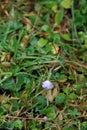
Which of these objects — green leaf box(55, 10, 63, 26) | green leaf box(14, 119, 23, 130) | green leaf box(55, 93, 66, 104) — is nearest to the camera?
green leaf box(14, 119, 23, 130)

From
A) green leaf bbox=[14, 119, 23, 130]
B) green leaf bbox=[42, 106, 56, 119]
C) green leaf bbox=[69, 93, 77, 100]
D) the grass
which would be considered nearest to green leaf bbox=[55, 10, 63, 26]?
the grass

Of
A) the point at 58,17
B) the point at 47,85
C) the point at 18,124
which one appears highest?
the point at 58,17

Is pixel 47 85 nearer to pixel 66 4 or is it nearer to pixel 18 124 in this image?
pixel 18 124

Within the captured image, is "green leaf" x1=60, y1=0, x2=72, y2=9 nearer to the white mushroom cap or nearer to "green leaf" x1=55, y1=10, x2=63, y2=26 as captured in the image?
"green leaf" x1=55, y1=10, x2=63, y2=26

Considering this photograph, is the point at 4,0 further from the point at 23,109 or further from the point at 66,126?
the point at 66,126

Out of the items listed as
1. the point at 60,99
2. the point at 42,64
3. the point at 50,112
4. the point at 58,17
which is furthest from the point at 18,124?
the point at 58,17

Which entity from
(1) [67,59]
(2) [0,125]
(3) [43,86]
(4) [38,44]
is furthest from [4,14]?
(2) [0,125]

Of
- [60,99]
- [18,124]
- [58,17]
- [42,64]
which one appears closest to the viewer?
[18,124]

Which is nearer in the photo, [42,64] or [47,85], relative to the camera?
[47,85]
